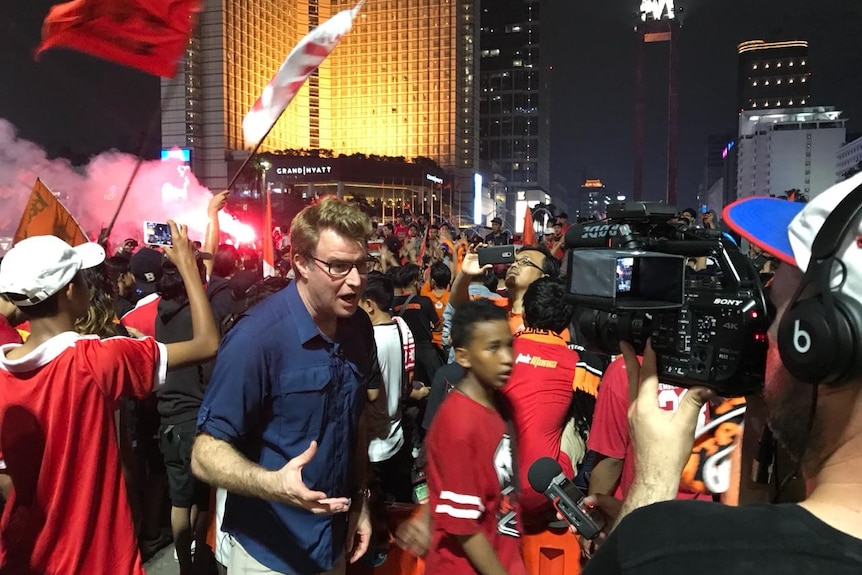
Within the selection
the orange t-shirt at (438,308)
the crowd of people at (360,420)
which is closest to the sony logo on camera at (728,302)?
the crowd of people at (360,420)

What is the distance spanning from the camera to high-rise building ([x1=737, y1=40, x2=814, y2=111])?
139 m

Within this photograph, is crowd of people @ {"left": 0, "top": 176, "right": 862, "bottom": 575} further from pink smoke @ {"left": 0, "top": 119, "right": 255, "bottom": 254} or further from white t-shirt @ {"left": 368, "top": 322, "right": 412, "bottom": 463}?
pink smoke @ {"left": 0, "top": 119, "right": 255, "bottom": 254}

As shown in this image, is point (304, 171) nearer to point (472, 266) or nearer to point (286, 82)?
point (286, 82)

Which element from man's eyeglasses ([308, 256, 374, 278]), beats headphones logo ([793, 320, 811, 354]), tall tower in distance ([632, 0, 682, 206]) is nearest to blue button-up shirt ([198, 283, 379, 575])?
man's eyeglasses ([308, 256, 374, 278])

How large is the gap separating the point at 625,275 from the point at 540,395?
6.37 feet

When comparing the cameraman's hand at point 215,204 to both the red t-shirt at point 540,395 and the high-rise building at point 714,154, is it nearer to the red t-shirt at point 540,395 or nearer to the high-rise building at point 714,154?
the red t-shirt at point 540,395

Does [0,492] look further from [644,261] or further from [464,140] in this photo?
[464,140]

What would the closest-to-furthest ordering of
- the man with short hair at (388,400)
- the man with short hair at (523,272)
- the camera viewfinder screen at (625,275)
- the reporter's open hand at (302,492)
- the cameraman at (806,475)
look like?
the cameraman at (806,475)
the camera viewfinder screen at (625,275)
the reporter's open hand at (302,492)
the man with short hair at (388,400)
the man with short hair at (523,272)

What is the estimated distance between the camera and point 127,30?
3.72 metres

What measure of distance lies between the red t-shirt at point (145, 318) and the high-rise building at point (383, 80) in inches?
2499

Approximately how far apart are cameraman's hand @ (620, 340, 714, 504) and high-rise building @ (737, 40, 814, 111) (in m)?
162

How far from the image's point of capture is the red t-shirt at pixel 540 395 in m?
3.38

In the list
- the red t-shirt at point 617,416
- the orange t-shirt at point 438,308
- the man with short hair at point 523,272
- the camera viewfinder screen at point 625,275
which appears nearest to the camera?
the camera viewfinder screen at point 625,275

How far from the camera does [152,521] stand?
493cm
